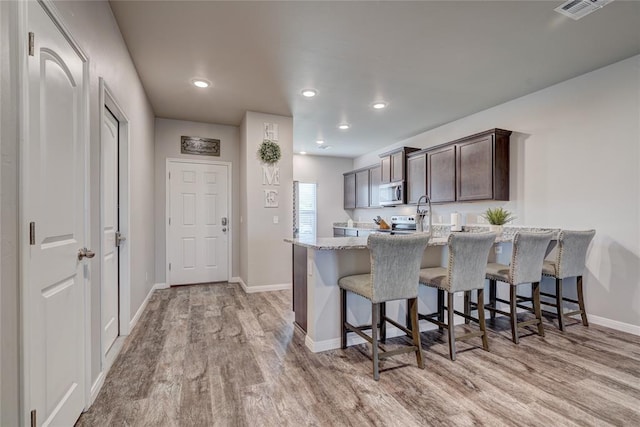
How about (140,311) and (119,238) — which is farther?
(140,311)

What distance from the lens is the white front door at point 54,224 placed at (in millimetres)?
1263

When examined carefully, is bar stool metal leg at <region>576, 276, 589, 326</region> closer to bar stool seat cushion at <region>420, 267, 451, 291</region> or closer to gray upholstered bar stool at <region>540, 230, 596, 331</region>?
gray upholstered bar stool at <region>540, 230, 596, 331</region>

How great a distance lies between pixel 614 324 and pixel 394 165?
12.3 ft

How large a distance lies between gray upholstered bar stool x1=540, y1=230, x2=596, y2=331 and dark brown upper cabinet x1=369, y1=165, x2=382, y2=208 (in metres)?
3.63

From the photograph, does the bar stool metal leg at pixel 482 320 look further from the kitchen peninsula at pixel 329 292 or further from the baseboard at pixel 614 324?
the baseboard at pixel 614 324

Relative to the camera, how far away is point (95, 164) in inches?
78.3

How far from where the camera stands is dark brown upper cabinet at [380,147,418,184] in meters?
5.64

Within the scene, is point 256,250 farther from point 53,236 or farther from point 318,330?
point 53,236

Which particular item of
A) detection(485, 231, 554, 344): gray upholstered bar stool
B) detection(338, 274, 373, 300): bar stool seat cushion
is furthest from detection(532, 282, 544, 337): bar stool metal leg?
detection(338, 274, 373, 300): bar stool seat cushion

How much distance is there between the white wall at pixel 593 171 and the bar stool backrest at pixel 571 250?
0.88 ft

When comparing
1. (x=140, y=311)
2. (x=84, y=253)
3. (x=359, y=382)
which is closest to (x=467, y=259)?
(x=359, y=382)

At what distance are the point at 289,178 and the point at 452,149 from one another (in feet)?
8.09

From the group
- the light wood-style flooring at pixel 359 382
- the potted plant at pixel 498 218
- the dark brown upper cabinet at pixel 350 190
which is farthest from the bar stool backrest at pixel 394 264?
the dark brown upper cabinet at pixel 350 190

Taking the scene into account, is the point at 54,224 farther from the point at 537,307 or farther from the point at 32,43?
the point at 537,307
